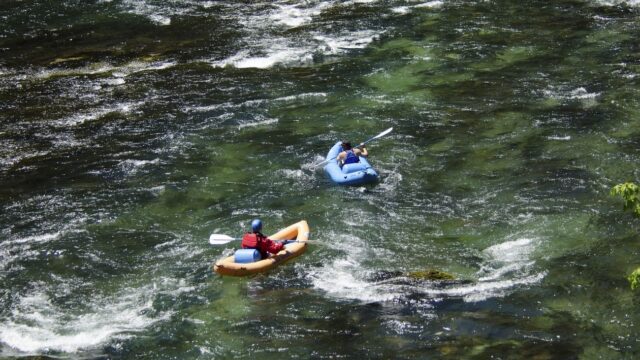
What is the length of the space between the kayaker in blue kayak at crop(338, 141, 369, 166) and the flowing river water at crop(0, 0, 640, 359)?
0.40 meters

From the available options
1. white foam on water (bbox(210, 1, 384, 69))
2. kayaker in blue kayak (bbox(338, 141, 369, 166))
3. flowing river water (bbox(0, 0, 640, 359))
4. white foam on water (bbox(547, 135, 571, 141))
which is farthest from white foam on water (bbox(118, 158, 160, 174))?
white foam on water (bbox(547, 135, 571, 141))

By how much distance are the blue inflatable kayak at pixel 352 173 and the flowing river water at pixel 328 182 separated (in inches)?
9.4

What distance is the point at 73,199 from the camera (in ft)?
41.6

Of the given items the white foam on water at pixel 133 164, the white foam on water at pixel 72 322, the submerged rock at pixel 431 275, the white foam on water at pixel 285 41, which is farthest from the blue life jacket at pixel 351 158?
the white foam on water at pixel 285 41

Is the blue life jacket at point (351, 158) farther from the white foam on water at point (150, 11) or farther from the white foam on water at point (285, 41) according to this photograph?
the white foam on water at point (150, 11)

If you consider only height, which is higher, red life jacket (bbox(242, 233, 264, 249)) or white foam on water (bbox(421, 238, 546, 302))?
red life jacket (bbox(242, 233, 264, 249))

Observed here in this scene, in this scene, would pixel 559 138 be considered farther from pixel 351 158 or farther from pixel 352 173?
pixel 352 173

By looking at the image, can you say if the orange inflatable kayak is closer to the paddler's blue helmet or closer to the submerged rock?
the paddler's blue helmet

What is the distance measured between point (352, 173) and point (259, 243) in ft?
8.63

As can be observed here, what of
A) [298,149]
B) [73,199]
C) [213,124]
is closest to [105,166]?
[73,199]

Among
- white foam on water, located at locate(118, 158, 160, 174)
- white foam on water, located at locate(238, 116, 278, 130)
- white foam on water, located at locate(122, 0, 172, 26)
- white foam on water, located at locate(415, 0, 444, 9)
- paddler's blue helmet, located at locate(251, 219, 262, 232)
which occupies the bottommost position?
white foam on water, located at locate(118, 158, 160, 174)

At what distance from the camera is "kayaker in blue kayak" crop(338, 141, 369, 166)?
12.8 meters

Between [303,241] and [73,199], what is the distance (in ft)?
13.9

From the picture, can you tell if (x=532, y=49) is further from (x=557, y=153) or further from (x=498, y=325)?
(x=498, y=325)
